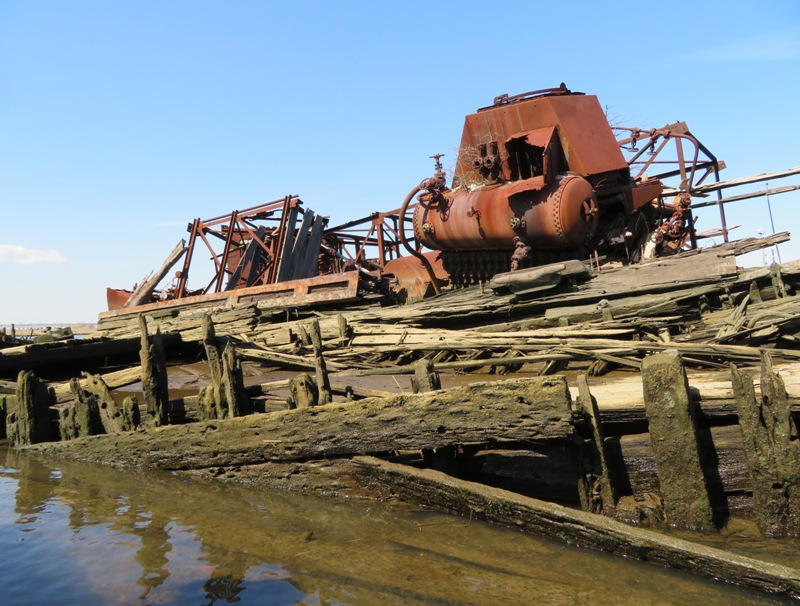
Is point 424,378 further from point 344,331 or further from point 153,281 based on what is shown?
point 153,281

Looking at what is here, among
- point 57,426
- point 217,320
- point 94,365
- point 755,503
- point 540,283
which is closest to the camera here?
point 755,503

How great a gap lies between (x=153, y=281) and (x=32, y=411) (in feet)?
41.1

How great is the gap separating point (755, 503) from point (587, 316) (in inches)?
242

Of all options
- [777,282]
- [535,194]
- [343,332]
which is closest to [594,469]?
[777,282]

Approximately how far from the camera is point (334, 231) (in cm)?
2520

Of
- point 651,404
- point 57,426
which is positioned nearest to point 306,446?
point 651,404

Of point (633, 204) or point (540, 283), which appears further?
point (633, 204)

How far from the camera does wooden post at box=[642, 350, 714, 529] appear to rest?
18.8ft

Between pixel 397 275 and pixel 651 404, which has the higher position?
pixel 397 275

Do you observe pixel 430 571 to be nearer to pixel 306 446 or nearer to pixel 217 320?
pixel 306 446

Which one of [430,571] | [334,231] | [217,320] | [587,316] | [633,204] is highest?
[334,231]

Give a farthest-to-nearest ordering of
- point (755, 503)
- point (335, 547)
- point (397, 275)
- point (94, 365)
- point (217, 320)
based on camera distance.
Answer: point (397, 275)
point (217, 320)
point (94, 365)
point (335, 547)
point (755, 503)

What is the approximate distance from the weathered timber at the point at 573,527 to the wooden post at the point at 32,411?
6.21 metres

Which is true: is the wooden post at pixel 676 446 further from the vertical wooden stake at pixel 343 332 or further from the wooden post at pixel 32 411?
the wooden post at pixel 32 411
